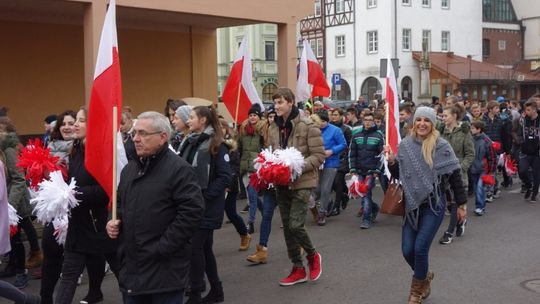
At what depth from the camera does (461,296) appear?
6469 mm

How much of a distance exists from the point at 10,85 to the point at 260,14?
6.14m

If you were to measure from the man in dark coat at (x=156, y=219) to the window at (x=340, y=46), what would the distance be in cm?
4949

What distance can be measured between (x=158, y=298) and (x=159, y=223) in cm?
48

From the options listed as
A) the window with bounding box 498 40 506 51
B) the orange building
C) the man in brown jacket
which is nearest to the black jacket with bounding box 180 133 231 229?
the man in brown jacket

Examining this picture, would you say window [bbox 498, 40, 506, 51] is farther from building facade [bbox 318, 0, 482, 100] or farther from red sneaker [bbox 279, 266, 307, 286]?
red sneaker [bbox 279, 266, 307, 286]

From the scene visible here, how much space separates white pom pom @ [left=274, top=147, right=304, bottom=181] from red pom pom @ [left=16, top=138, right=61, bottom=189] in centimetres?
210

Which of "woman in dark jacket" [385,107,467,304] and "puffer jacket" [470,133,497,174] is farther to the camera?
"puffer jacket" [470,133,497,174]

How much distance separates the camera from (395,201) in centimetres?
646

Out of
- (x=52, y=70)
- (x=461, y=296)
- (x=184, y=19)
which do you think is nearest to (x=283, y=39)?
(x=184, y=19)

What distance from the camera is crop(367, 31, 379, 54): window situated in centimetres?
4968

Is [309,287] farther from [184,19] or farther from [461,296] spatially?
[184,19]

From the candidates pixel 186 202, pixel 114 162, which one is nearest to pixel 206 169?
pixel 114 162

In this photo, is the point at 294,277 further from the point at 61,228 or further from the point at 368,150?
the point at 368,150

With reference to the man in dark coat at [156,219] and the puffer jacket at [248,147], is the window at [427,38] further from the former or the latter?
the man in dark coat at [156,219]
